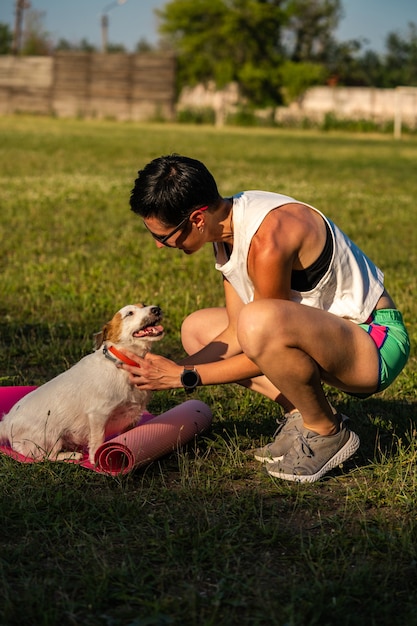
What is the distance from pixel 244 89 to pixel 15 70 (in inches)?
582

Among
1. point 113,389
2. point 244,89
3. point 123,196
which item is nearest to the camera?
point 113,389

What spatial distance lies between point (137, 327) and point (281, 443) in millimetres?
850

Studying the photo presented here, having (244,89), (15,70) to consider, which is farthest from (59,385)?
(244,89)

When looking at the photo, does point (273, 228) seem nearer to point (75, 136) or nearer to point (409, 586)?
point (409, 586)

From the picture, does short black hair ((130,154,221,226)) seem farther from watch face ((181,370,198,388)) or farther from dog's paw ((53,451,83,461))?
dog's paw ((53,451,83,461))

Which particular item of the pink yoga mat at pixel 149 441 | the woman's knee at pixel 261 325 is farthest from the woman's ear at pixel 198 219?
the pink yoga mat at pixel 149 441

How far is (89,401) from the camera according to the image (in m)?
4.38

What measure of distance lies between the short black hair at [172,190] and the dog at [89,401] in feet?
1.72

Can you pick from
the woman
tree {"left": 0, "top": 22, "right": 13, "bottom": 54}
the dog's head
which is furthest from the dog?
tree {"left": 0, "top": 22, "right": 13, "bottom": 54}

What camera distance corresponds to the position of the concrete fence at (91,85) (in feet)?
144

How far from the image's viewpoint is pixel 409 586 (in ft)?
10.5

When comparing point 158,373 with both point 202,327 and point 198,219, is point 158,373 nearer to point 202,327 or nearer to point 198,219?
point 198,219

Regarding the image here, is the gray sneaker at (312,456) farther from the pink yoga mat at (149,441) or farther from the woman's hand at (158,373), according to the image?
the woman's hand at (158,373)

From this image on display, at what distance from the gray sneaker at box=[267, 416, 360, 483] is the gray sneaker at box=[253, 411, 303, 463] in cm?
5
